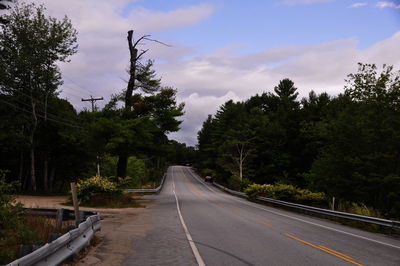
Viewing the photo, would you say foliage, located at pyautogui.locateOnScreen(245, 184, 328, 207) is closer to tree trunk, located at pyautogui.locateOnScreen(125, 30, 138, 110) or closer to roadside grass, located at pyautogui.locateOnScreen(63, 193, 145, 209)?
roadside grass, located at pyautogui.locateOnScreen(63, 193, 145, 209)

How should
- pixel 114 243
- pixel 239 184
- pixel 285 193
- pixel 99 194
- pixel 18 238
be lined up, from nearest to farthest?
pixel 18 238
pixel 114 243
pixel 99 194
pixel 285 193
pixel 239 184

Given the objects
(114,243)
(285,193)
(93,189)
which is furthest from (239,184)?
(114,243)

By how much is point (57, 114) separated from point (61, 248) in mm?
35144

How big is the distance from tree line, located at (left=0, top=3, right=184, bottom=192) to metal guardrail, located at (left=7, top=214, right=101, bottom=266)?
18143mm

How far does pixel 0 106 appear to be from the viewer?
3544 cm

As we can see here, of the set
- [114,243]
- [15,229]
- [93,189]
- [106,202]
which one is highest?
[15,229]

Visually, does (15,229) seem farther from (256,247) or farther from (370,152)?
(370,152)

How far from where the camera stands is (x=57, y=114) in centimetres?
3988

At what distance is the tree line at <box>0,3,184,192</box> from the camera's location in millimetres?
29625

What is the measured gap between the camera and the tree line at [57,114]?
2962 cm

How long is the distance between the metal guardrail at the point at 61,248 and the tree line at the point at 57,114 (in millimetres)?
18143

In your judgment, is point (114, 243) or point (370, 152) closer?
point (114, 243)

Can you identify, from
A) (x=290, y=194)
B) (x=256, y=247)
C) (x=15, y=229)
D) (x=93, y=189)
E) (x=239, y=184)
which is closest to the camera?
(x=15, y=229)

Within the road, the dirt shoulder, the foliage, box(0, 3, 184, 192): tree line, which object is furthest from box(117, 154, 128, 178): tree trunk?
the road
